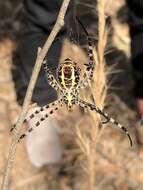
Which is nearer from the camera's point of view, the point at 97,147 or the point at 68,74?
the point at 68,74

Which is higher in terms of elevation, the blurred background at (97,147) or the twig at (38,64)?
the blurred background at (97,147)

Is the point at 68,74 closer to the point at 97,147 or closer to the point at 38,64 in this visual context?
the point at 38,64

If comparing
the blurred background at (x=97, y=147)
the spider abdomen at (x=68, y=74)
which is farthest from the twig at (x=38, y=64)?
the blurred background at (x=97, y=147)

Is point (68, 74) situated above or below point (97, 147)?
below

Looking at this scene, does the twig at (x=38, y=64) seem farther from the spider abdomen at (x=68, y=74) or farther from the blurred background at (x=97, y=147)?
the blurred background at (x=97, y=147)

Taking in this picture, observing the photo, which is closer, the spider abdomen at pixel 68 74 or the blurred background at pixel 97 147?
the spider abdomen at pixel 68 74

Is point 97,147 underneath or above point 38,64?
above

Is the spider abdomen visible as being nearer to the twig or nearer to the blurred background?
the twig

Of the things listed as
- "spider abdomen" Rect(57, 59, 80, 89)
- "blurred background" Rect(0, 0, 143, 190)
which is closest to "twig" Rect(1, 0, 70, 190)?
"spider abdomen" Rect(57, 59, 80, 89)

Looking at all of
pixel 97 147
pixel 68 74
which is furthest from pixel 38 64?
pixel 97 147
